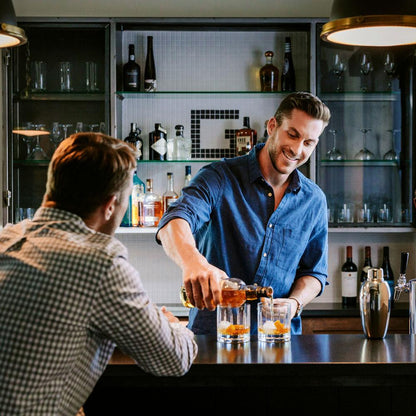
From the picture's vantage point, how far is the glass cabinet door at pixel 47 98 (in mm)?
3902

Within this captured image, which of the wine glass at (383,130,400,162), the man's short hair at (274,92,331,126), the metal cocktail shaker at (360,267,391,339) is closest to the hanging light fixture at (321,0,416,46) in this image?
the man's short hair at (274,92,331,126)

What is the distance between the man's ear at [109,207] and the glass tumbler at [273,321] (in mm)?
755

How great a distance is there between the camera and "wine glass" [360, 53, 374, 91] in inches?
154

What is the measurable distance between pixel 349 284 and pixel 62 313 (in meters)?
3.00

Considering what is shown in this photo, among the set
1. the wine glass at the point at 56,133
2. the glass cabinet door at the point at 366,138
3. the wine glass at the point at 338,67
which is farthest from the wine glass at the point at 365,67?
the wine glass at the point at 56,133

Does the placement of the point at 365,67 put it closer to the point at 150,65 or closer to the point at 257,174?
the point at 150,65

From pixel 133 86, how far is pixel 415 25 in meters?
2.25

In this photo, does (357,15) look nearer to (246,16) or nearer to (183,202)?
(183,202)

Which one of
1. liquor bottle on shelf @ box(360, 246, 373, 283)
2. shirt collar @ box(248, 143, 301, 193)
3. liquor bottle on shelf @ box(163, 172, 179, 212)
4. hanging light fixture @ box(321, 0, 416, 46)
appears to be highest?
hanging light fixture @ box(321, 0, 416, 46)

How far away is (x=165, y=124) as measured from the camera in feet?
13.4

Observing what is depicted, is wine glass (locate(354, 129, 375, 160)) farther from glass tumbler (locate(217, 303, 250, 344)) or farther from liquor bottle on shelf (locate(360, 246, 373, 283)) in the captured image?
glass tumbler (locate(217, 303, 250, 344))

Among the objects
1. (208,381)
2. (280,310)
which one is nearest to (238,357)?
(208,381)

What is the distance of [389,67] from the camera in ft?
12.8

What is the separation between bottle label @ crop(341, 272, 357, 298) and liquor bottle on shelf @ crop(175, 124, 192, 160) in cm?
121
